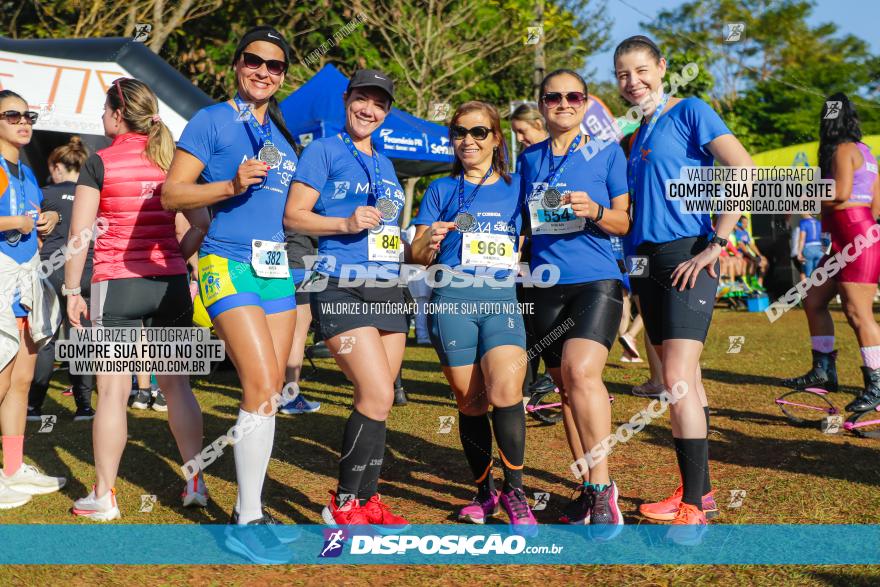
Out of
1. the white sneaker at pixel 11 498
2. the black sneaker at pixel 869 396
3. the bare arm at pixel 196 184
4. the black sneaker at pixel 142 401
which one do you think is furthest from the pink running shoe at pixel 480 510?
the black sneaker at pixel 142 401

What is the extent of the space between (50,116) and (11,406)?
18.5 ft

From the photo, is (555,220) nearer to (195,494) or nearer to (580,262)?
(580,262)

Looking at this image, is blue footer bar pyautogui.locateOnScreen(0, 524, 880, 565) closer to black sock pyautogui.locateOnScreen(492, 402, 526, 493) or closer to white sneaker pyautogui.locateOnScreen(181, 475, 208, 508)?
black sock pyautogui.locateOnScreen(492, 402, 526, 493)

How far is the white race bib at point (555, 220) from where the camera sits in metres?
3.69

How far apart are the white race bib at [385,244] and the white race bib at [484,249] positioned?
313 mm

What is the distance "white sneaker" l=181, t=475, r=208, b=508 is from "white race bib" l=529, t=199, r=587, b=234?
218 cm

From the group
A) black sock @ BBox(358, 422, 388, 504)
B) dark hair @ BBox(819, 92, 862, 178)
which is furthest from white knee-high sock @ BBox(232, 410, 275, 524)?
dark hair @ BBox(819, 92, 862, 178)

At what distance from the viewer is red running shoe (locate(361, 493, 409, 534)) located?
364cm

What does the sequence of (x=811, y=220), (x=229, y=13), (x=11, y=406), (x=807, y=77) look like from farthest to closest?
(x=807, y=77)
(x=229, y=13)
(x=811, y=220)
(x=11, y=406)

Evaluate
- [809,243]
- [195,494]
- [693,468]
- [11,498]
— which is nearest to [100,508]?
[195,494]

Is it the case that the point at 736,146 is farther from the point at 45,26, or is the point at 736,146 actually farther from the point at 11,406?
the point at 45,26

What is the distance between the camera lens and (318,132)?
33.6 ft

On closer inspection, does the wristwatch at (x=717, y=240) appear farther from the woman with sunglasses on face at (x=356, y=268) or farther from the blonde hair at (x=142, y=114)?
the blonde hair at (x=142, y=114)

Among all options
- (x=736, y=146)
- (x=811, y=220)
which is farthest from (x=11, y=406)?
(x=811, y=220)
